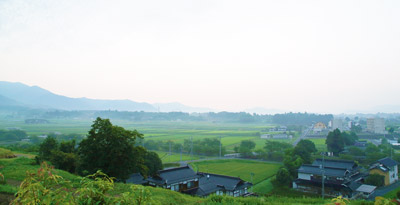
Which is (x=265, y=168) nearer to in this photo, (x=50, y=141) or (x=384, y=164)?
(x=384, y=164)

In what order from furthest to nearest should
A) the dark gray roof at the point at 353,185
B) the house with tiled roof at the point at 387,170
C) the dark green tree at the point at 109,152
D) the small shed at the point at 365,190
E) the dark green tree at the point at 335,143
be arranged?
the dark green tree at the point at 335,143 < the house with tiled roof at the point at 387,170 < the dark gray roof at the point at 353,185 < the small shed at the point at 365,190 < the dark green tree at the point at 109,152

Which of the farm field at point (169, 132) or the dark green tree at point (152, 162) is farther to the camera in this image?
the farm field at point (169, 132)

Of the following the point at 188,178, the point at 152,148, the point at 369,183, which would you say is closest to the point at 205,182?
the point at 188,178

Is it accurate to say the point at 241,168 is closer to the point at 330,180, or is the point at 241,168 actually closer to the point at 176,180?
the point at 330,180

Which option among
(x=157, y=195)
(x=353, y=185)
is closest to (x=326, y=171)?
(x=353, y=185)

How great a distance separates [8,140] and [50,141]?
2940 centimetres

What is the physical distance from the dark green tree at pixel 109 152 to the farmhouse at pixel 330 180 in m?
14.5

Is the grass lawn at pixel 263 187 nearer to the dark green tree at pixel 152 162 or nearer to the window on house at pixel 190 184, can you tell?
the window on house at pixel 190 184

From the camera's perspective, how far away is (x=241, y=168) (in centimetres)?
2678

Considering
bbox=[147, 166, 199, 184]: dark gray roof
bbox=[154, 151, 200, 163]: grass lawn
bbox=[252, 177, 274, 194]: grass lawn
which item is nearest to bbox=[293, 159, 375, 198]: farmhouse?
bbox=[252, 177, 274, 194]: grass lawn

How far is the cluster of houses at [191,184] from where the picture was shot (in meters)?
16.1

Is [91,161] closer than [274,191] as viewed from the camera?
Yes

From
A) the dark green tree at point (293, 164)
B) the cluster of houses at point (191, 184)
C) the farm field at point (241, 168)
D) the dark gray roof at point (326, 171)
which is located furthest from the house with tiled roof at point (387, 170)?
the cluster of houses at point (191, 184)

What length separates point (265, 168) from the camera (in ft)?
86.4
